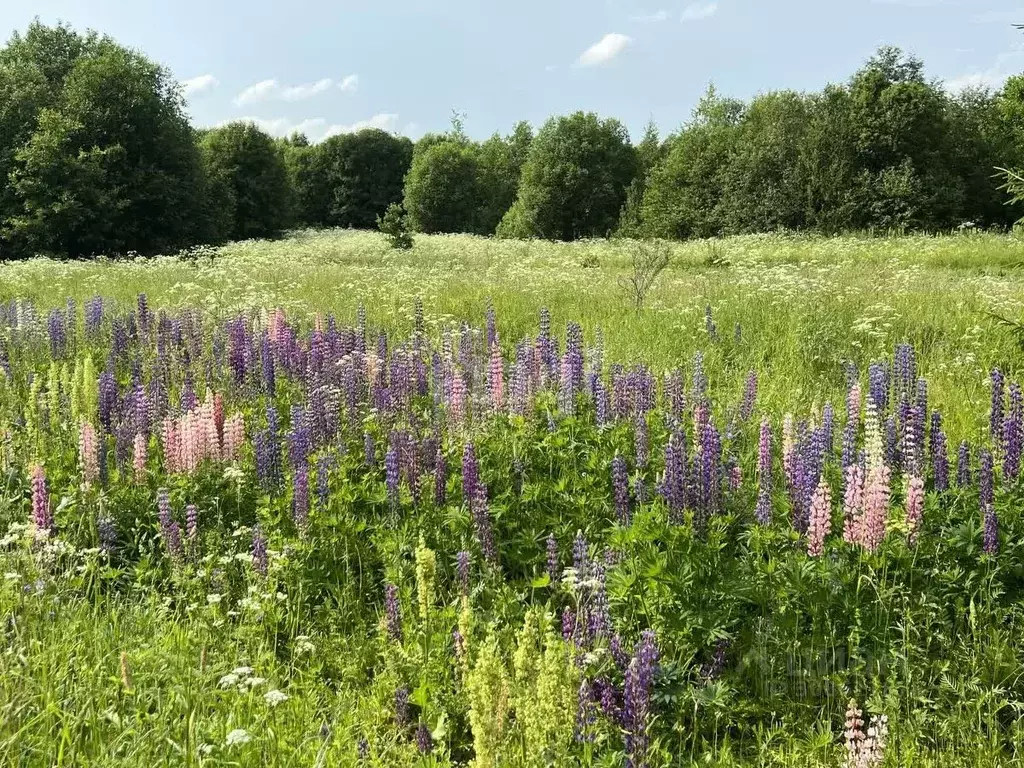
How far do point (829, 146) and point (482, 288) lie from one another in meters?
32.7

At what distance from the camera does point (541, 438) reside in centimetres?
502

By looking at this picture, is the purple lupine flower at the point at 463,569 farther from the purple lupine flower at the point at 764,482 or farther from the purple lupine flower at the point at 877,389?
the purple lupine flower at the point at 877,389

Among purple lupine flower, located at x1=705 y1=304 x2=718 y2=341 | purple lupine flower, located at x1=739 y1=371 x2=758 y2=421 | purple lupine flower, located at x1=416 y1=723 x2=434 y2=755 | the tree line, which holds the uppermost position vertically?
the tree line

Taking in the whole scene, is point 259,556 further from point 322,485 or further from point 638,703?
point 638,703

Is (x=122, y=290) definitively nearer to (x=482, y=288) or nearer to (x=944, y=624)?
(x=482, y=288)

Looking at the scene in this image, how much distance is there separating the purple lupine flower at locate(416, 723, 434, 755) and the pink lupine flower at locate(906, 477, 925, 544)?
2.34 meters

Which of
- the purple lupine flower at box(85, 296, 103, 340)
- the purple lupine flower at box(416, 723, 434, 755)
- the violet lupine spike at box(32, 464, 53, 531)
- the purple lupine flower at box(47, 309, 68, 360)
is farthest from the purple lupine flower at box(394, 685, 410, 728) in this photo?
the purple lupine flower at box(85, 296, 103, 340)

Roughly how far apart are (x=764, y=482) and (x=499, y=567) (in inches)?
57.6

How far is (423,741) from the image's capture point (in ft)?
8.68

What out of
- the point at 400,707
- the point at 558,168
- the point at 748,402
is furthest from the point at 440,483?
the point at 558,168

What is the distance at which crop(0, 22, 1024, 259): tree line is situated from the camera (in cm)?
3097

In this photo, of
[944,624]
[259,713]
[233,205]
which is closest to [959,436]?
[944,624]

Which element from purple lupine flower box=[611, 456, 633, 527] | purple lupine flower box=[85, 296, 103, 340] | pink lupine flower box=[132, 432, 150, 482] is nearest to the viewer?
purple lupine flower box=[611, 456, 633, 527]

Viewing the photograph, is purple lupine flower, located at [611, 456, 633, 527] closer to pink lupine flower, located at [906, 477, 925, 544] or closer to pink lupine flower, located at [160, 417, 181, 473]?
pink lupine flower, located at [906, 477, 925, 544]
